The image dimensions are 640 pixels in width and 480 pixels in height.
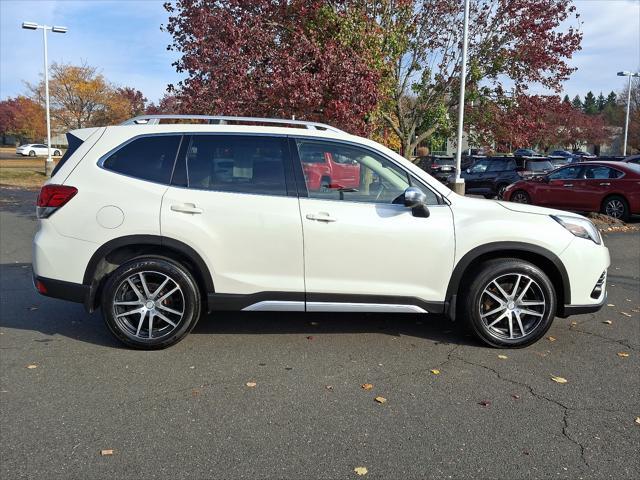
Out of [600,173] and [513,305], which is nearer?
[513,305]

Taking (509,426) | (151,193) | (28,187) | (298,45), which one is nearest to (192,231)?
(151,193)

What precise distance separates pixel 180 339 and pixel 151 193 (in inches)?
49.1

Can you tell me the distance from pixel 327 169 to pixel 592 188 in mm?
11477

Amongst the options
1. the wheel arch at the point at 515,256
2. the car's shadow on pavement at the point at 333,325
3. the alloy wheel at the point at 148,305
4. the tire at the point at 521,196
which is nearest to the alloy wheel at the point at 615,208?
the tire at the point at 521,196

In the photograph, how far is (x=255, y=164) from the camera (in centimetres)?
469

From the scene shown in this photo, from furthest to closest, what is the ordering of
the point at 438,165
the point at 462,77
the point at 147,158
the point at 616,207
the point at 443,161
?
the point at 443,161, the point at 438,165, the point at 616,207, the point at 462,77, the point at 147,158

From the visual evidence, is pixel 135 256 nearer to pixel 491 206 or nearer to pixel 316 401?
pixel 316 401

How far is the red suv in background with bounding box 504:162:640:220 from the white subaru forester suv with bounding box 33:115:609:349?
1011 cm

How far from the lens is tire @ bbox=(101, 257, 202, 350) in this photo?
4.56m

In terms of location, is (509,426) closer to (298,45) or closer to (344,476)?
(344,476)

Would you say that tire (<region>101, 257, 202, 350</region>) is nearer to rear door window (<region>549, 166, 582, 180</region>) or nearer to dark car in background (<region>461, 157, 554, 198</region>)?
rear door window (<region>549, 166, 582, 180</region>)

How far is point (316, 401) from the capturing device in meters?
3.76

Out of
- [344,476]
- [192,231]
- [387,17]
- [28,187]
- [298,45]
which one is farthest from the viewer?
[28,187]

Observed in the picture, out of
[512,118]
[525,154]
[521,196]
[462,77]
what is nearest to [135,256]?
[462,77]
